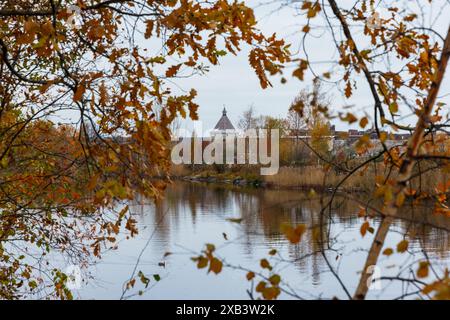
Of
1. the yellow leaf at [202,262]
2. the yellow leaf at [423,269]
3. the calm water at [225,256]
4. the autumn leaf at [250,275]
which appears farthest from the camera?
the calm water at [225,256]

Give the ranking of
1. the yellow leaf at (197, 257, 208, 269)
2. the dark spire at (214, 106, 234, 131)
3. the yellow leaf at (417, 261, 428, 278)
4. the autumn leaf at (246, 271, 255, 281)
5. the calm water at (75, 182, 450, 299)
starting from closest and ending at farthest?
the yellow leaf at (417, 261, 428, 278) < the yellow leaf at (197, 257, 208, 269) < the autumn leaf at (246, 271, 255, 281) < the calm water at (75, 182, 450, 299) < the dark spire at (214, 106, 234, 131)

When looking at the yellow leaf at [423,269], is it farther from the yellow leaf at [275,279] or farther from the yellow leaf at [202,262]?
the yellow leaf at [202,262]

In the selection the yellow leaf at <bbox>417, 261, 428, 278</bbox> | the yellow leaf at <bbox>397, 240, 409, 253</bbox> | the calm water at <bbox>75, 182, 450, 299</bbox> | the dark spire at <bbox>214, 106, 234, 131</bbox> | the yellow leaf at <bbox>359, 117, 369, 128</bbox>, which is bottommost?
the calm water at <bbox>75, 182, 450, 299</bbox>

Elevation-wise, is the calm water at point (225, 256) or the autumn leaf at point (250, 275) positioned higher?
the autumn leaf at point (250, 275)

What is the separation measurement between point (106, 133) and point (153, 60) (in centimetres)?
95

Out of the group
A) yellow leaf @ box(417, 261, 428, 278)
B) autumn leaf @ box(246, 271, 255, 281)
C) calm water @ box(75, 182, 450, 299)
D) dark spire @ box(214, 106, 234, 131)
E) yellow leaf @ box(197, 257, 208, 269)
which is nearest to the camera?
yellow leaf @ box(417, 261, 428, 278)

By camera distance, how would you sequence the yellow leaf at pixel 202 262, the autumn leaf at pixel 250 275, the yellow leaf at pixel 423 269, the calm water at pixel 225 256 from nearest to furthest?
Answer: 1. the yellow leaf at pixel 423 269
2. the yellow leaf at pixel 202 262
3. the autumn leaf at pixel 250 275
4. the calm water at pixel 225 256

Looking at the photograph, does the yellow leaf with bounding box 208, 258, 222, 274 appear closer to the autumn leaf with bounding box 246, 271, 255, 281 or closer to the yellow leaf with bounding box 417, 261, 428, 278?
the autumn leaf with bounding box 246, 271, 255, 281

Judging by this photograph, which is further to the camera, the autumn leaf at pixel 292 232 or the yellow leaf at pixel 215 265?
the yellow leaf at pixel 215 265

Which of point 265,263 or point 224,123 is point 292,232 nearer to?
point 265,263

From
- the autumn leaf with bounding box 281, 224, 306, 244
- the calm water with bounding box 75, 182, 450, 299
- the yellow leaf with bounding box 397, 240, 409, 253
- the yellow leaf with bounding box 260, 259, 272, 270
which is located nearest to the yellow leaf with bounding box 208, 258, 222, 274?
the yellow leaf with bounding box 260, 259, 272, 270

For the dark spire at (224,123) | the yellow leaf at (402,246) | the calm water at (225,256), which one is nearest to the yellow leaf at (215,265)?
the yellow leaf at (402,246)

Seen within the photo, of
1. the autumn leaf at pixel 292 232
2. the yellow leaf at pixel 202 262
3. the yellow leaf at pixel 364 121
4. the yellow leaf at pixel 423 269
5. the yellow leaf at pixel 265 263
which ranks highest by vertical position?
the yellow leaf at pixel 364 121
